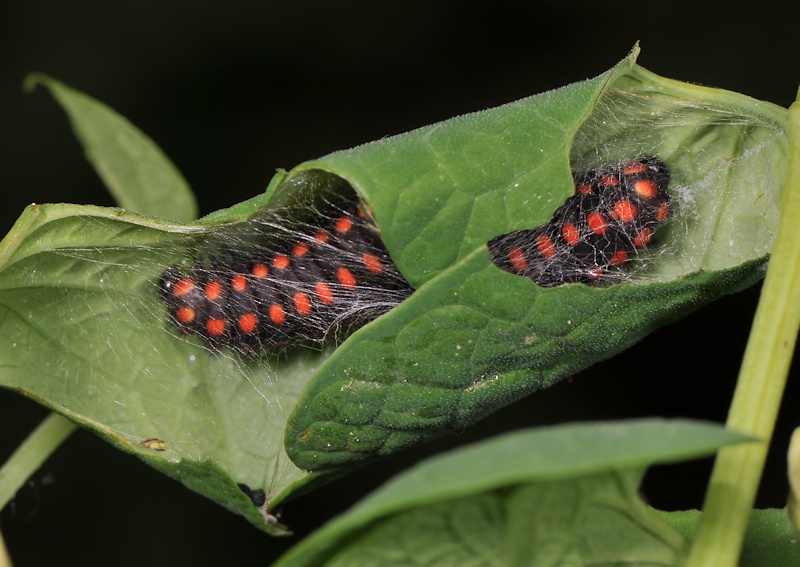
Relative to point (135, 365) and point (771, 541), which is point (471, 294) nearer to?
point (771, 541)

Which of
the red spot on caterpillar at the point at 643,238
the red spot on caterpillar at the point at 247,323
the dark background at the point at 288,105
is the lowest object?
the red spot on caterpillar at the point at 247,323

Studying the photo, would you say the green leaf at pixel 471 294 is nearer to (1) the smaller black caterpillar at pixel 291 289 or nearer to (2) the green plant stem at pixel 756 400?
(2) the green plant stem at pixel 756 400

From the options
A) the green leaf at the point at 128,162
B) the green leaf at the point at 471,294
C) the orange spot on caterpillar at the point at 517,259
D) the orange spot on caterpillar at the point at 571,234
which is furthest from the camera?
the green leaf at the point at 128,162

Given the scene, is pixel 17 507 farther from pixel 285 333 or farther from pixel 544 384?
pixel 544 384

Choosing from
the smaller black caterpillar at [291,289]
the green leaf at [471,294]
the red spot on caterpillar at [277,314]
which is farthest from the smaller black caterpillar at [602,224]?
the red spot on caterpillar at [277,314]

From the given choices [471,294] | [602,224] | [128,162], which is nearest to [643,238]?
[602,224]

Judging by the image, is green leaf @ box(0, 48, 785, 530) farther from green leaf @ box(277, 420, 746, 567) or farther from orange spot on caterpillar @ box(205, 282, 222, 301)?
green leaf @ box(277, 420, 746, 567)

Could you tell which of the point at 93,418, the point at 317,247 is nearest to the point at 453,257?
the point at 317,247
